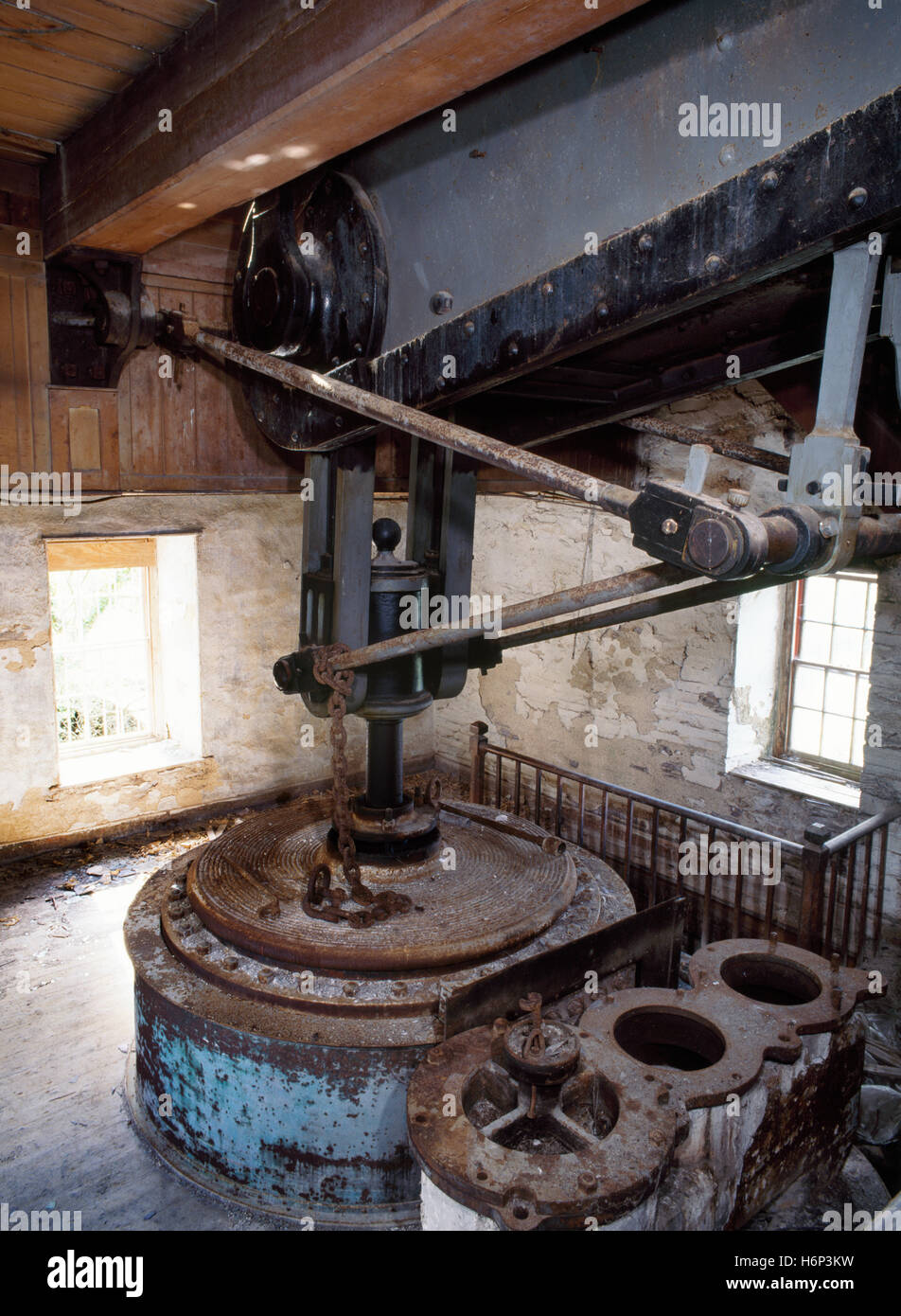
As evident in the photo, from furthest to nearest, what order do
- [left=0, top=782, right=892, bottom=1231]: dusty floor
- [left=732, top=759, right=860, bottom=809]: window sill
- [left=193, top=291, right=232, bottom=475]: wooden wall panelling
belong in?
[left=732, top=759, right=860, bottom=809]: window sill, [left=193, top=291, right=232, bottom=475]: wooden wall panelling, [left=0, top=782, right=892, bottom=1231]: dusty floor

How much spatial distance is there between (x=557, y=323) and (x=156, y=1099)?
3201 mm

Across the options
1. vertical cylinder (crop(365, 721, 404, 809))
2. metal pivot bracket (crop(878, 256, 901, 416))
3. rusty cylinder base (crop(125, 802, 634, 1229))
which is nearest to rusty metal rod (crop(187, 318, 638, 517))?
metal pivot bracket (crop(878, 256, 901, 416))

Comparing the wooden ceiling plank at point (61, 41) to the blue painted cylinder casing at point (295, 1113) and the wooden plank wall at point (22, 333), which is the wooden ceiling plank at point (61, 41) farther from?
the blue painted cylinder casing at point (295, 1113)

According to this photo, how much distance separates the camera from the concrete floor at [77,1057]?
3.39m

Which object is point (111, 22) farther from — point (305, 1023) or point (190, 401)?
point (305, 1023)

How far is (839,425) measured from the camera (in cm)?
193

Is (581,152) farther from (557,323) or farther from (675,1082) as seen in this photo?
(675,1082)

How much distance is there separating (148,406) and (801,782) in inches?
177

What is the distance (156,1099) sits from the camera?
3637mm

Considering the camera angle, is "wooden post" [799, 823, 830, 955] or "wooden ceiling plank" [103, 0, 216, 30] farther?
"wooden post" [799, 823, 830, 955]

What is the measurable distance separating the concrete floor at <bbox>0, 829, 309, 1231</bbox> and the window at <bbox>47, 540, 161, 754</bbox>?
3.41 ft

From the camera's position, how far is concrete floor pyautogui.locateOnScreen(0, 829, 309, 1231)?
11.1ft

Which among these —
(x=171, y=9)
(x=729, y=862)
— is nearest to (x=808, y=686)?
(x=729, y=862)

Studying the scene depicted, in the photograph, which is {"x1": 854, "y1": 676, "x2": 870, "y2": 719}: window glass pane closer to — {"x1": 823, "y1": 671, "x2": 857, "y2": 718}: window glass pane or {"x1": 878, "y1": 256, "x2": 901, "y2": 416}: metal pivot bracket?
{"x1": 823, "y1": 671, "x2": 857, "y2": 718}: window glass pane
